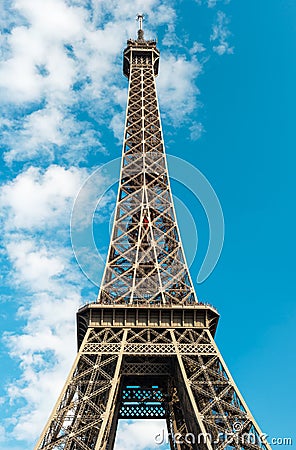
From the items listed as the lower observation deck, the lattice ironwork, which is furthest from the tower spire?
the lower observation deck

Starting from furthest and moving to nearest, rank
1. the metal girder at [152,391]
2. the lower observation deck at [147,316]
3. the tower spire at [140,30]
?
the tower spire at [140,30] → the lower observation deck at [147,316] → the metal girder at [152,391]

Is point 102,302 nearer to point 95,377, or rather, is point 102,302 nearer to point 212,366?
point 95,377

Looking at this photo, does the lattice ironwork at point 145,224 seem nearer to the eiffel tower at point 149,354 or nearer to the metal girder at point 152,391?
the eiffel tower at point 149,354

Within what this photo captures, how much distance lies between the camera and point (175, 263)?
135 feet

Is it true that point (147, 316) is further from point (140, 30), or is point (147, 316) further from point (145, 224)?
point (140, 30)

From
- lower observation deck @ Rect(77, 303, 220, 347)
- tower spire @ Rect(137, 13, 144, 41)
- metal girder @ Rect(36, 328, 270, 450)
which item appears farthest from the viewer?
tower spire @ Rect(137, 13, 144, 41)

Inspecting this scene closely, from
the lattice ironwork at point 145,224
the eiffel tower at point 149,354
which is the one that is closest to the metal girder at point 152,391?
the eiffel tower at point 149,354

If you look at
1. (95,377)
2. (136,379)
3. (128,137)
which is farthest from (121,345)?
(128,137)

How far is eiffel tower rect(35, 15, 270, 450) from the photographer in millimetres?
29641

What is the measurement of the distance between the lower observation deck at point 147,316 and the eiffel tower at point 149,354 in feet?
0.20

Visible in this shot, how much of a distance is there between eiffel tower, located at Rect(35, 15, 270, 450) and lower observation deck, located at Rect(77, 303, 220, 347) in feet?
0.20

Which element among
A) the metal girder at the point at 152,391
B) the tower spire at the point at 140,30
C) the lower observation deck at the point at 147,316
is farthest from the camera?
the tower spire at the point at 140,30

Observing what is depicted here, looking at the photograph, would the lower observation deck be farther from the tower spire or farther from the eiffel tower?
the tower spire

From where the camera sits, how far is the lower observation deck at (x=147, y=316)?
3584 centimetres
